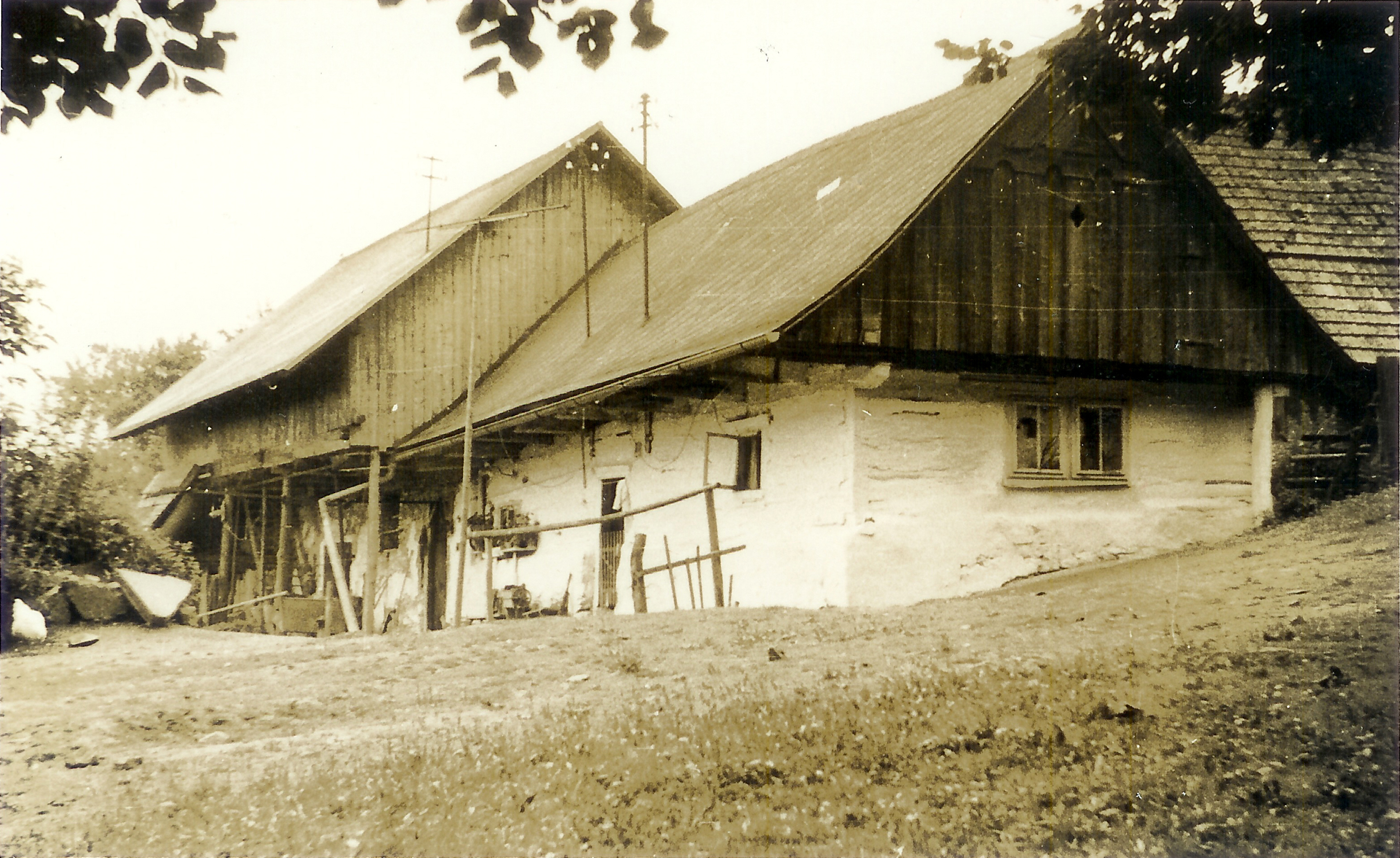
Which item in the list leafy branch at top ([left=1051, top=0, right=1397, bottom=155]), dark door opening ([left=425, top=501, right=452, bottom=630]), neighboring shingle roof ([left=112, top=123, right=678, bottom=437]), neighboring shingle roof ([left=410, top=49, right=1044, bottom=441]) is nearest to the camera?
leafy branch at top ([left=1051, top=0, right=1397, bottom=155])

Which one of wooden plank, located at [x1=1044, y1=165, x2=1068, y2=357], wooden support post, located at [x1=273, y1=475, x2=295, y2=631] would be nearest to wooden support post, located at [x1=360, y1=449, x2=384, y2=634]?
wooden support post, located at [x1=273, y1=475, x2=295, y2=631]

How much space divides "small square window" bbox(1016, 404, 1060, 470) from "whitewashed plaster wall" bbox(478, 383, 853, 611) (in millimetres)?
2183

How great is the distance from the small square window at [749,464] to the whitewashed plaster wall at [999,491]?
1.59 metres

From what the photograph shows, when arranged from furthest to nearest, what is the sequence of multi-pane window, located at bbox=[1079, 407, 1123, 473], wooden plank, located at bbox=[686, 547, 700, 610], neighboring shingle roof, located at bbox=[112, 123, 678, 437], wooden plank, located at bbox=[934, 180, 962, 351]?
A: 1. neighboring shingle roof, located at bbox=[112, 123, 678, 437]
2. wooden plank, located at bbox=[686, 547, 700, 610]
3. multi-pane window, located at bbox=[1079, 407, 1123, 473]
4. wooden plank, located at bbox=[934, 180, 962, 351]

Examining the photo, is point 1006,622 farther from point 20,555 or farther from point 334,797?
point 20,555

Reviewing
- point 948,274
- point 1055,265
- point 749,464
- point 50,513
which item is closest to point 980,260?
point 948,274

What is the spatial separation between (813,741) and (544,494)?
36.9ft

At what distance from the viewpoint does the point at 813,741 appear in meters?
6.54

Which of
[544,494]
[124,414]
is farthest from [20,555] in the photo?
[124,414]

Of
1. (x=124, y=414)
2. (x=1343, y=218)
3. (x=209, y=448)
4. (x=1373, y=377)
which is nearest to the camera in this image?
(x=1373, y=377)

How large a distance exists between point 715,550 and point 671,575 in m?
0.94

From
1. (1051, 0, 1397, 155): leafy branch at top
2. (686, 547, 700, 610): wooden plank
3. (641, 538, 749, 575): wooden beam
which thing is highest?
(1051, 0, 1397, 155): leafy branch at top

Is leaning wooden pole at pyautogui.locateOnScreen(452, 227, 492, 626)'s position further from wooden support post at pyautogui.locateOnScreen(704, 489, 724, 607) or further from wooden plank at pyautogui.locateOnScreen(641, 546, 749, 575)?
wooden support post at pyautogui.locateOnScreen(704, 489, 724, 607)

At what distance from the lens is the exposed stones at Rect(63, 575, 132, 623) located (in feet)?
55.8
